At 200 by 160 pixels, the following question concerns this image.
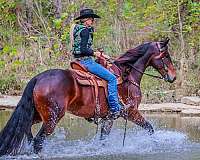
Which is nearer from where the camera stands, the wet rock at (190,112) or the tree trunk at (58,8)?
the wet rock at (190,112)

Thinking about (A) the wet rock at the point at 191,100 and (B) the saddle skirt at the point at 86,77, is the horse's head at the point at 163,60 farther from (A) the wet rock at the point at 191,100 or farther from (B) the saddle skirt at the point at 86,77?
(A) the wet rock at the point at 191,100

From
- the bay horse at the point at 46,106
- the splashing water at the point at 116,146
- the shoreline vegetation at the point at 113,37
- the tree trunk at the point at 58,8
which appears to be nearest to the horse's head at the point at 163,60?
the splashing water at the point at 116,146

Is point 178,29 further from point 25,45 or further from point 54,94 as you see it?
point 54,94

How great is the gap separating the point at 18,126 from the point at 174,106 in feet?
20.3

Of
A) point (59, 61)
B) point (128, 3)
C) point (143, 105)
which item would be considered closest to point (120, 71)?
point (143, 105)

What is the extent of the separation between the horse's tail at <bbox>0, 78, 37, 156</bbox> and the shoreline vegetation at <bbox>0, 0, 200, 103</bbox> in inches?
273

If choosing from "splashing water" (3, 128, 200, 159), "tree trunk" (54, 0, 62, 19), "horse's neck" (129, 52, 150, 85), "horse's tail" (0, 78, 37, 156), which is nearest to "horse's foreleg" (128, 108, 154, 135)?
"splashing water" (3, 128, 200, 159)

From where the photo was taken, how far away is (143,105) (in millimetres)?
13594

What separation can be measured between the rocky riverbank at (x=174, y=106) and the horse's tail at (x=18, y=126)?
217 inches

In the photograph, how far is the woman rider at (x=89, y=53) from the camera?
27.3ft

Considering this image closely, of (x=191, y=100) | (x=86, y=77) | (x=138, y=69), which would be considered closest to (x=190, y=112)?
(x=191, y=100)

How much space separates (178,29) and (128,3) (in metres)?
1.79

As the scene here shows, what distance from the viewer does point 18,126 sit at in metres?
7.85

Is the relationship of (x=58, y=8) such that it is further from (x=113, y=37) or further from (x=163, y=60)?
(x=163, y=60)
